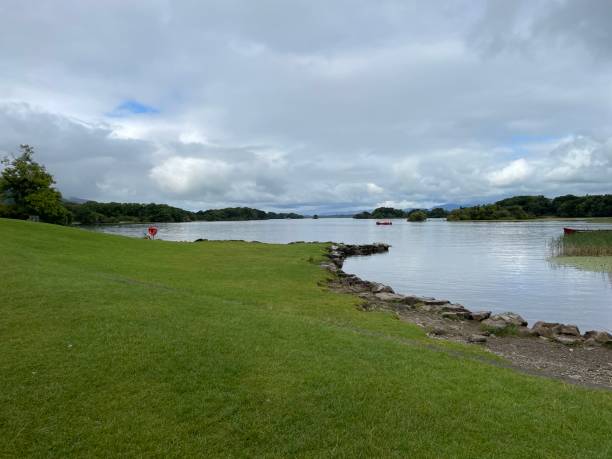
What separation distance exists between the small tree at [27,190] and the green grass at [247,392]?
167 ft

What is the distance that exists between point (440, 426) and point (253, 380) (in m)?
2.97

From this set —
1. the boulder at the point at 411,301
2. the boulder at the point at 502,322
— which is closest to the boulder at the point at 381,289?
the boulder at the point at 411,301

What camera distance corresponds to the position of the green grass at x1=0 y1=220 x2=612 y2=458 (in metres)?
5.43

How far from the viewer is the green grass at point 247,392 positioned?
5430mm

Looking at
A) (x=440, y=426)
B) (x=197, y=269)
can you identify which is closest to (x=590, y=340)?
(x=440, y=426)

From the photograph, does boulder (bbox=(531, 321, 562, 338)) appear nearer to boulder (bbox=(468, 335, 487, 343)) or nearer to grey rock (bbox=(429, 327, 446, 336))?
boulder (bbox=(468, 335, 487, 343))

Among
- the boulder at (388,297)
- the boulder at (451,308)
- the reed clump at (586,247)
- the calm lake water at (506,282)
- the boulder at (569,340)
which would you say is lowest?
the calm lake water at (506,282)

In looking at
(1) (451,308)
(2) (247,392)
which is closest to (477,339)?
(1) (451,308)

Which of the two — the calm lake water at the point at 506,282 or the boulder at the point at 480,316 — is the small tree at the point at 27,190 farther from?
the boulder at the point at 480,316

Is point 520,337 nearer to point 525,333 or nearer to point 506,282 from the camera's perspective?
point 525,333

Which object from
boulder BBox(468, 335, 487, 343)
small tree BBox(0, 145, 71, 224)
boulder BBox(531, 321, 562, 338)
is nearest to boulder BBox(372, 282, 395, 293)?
boulder BBox(531, 321, 562, 338)

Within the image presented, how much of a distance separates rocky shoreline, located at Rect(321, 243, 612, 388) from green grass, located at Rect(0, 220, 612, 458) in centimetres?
217

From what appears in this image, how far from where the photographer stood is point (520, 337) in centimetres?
1455

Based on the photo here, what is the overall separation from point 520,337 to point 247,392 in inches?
457
